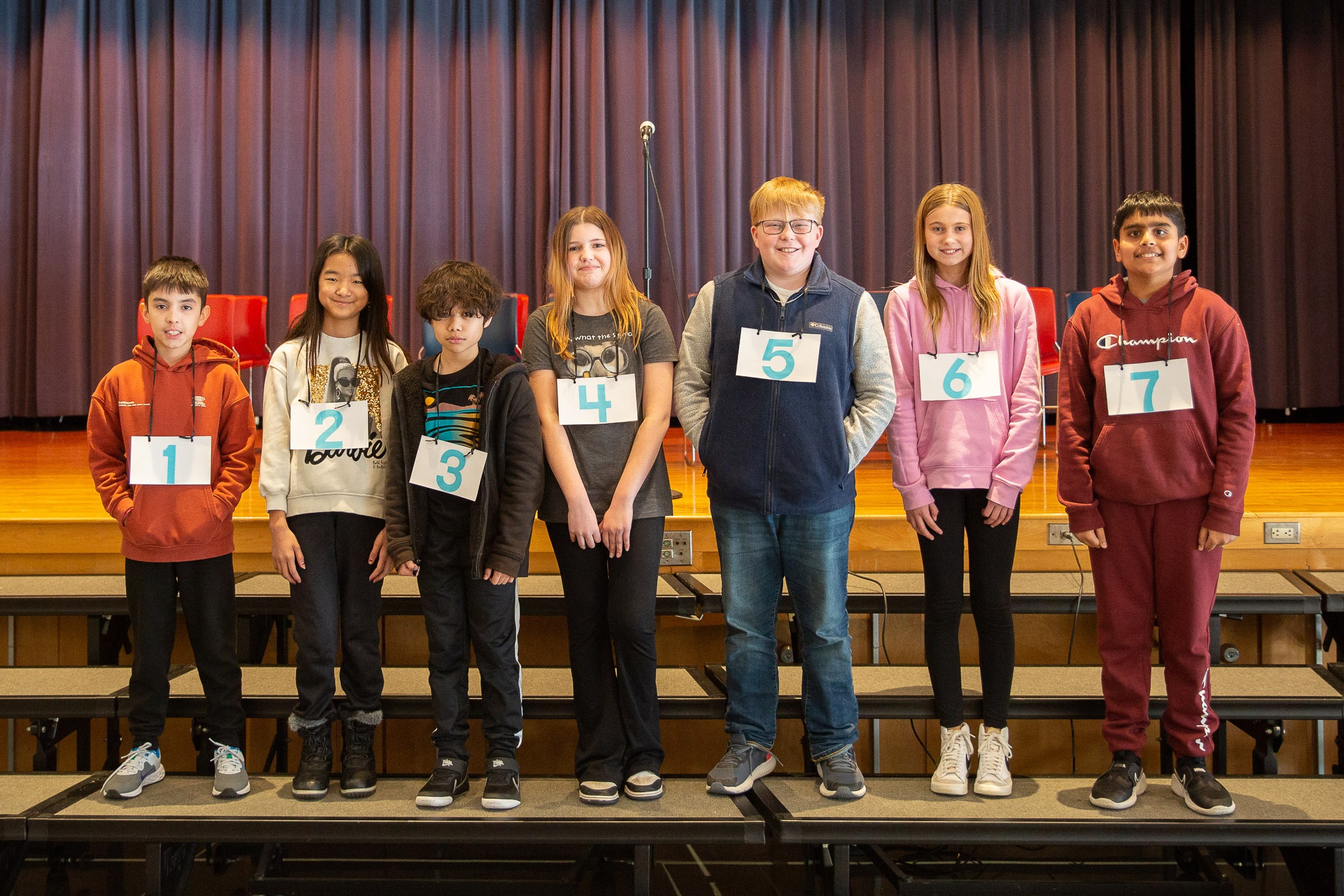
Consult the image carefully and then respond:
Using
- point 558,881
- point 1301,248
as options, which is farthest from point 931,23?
point 558,881

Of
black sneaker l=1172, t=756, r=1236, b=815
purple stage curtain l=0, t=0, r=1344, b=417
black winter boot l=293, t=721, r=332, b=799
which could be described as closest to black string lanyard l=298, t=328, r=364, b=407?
black winter boot l=293, t=721, r=332, b=799

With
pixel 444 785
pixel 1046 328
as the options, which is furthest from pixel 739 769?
pixel 1046 328

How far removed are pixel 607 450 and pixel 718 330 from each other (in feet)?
1.14

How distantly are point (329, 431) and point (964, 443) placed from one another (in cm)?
136

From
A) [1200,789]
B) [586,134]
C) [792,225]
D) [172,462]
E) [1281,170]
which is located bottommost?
[1200,789]

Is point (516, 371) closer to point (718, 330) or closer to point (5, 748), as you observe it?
point (718, 330)

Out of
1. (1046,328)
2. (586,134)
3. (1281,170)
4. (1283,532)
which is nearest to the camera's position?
(1283,532)

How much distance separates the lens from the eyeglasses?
7.00ft

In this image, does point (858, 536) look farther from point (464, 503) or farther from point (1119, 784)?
point (464, 503)

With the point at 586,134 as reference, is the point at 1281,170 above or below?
below

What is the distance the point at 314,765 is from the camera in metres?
2.24

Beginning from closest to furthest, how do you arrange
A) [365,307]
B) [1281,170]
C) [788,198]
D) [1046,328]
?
[788,198]
[365,307]
[1046,328]
[1281,170]

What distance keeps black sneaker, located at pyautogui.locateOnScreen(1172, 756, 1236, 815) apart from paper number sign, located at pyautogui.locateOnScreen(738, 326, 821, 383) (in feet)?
3.74

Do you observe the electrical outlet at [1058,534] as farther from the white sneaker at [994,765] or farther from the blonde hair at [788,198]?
the blonde hair at [788,198]
